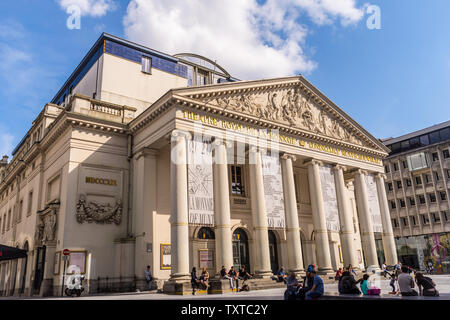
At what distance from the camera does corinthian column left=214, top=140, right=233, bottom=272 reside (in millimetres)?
19203

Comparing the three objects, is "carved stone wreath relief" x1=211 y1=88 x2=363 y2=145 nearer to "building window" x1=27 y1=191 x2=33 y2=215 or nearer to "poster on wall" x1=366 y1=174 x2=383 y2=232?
"poster on wall" x1=366 y1=174 x2=383 y2=232

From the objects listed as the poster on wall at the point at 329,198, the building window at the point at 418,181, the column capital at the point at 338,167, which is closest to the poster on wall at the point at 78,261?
the poster on wall at the point at 329,198

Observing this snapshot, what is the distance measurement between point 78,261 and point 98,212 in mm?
2875

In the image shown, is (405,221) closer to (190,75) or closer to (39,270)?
(190,75)

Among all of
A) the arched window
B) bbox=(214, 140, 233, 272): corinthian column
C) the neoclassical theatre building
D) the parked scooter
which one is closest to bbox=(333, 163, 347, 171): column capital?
the neoclassical theatre building

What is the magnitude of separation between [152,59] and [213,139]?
1162 centimetres

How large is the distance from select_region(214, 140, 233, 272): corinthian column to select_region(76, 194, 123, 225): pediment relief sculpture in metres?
6.26

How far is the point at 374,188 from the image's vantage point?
98.2ft

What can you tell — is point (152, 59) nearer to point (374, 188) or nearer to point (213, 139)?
point (213, 139)

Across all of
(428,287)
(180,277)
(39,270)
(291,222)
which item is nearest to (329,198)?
(291,222)

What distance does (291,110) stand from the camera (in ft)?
83.8

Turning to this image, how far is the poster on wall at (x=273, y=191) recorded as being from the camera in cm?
2225

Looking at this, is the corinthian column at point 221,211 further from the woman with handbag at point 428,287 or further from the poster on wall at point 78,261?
the woman with handbag at point 428,287

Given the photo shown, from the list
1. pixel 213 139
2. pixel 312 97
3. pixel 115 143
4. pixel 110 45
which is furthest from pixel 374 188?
pixel 110 45
